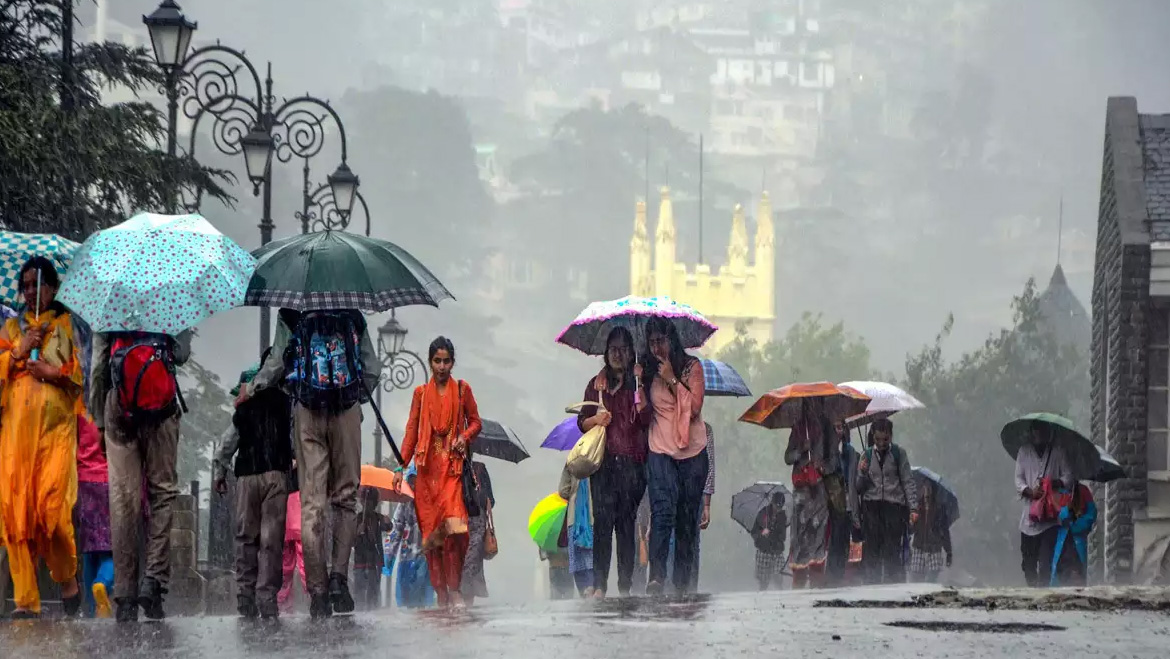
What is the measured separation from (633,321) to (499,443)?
5255 millimetres

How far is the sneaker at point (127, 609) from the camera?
9.42 m

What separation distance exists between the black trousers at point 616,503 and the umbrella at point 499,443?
19.1 feet

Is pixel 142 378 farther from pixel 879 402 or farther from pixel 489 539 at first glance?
Answer: pixel 879 402

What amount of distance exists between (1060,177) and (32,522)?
16537 centimetres

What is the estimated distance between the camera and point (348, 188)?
23.5 m

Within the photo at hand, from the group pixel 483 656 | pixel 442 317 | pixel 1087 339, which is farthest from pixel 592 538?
pixel 442 317

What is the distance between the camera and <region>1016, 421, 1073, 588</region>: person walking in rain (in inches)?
634

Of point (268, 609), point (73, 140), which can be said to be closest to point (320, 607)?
point (268, 609)

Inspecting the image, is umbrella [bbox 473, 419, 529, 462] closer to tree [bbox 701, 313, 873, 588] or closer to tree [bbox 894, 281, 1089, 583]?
tree [bbox 894, 281, 1089, 583]

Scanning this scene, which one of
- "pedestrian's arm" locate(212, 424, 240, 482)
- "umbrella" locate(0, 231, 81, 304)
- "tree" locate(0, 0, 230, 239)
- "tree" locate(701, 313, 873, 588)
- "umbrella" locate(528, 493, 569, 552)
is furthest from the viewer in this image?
"tree" locate(701, 313, 873, 588)

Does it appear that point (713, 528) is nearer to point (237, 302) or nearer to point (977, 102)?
point (237, 302)

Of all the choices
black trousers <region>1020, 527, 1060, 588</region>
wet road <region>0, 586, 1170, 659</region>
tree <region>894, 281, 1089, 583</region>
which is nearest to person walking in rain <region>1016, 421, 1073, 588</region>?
black trousers <region>1020, 527, 1060, 588</region>

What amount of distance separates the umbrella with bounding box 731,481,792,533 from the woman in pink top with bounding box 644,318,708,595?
12.6 meters

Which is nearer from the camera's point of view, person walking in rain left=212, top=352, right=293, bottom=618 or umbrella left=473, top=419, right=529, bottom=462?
person walking in rain left=212, top=352, right=293, bottom=618
